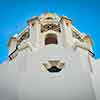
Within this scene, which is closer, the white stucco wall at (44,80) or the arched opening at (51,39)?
the white stucco wall at (44,80)

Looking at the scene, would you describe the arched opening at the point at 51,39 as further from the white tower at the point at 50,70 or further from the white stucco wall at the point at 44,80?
the white stucco wall at the point at 44,80

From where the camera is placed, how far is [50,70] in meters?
26.2

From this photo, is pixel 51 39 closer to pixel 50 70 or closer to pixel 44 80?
pixel 50 70

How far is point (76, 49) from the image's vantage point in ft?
87.3

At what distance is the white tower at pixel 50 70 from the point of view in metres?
21.6

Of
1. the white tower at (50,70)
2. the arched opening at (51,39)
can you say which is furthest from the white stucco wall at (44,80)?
the arched opening at (51,39)

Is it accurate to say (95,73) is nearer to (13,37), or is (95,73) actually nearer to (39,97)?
(39,97)

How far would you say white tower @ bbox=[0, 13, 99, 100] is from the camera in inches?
849

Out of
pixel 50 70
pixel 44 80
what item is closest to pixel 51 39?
pixel 50 70

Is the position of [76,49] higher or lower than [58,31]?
lower

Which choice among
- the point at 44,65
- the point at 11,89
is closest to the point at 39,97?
the point at 11,89

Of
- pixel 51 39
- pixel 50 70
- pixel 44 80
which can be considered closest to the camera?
pixel 44 80

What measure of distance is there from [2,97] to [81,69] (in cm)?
668

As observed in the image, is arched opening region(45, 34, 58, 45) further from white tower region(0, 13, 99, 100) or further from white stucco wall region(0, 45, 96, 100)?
white stucco wall region(0, 45, 96, 100)
